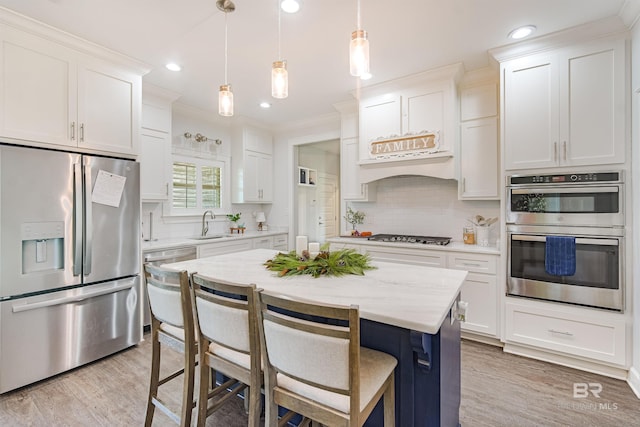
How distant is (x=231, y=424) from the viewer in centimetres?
182

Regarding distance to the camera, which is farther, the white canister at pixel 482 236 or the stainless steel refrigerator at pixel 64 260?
the white canister at pixel 482 236

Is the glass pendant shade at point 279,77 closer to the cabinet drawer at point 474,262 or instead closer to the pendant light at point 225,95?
the pendant light at point 225,95

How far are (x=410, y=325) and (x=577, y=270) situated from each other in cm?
224

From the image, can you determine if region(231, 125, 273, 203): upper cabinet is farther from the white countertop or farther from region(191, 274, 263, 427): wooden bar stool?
region(191, 274, 263, 427): wooden bar stool

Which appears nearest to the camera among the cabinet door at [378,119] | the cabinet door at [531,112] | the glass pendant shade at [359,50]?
the glass pendant shade at [359,50]

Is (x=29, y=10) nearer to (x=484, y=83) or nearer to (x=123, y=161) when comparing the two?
(x=123, y=161)

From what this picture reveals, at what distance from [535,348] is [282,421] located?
8.05 feet

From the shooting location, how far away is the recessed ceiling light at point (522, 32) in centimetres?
233

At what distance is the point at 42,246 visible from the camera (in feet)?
7.39

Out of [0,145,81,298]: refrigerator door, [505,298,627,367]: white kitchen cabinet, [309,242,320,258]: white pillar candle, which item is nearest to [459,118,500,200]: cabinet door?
[505,298,627,367]: white kitchen cabinet

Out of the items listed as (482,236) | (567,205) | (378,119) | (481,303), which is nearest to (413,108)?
(378,119)

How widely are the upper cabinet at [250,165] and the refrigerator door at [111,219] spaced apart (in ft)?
6.38

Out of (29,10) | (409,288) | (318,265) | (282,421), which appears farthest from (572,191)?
(29,10)

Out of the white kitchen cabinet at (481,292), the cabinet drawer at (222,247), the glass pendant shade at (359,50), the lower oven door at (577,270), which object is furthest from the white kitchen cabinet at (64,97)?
the lower oven door at (577,270)
